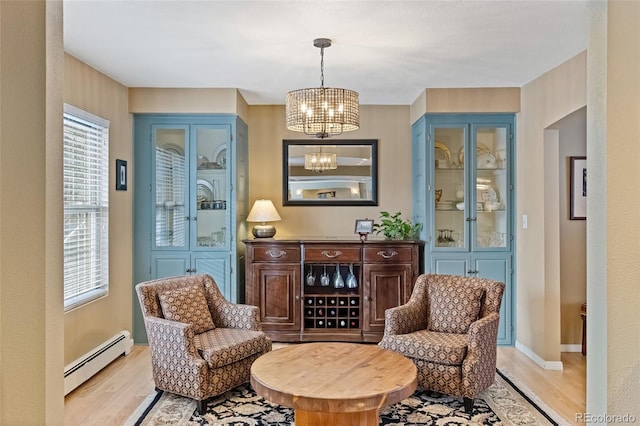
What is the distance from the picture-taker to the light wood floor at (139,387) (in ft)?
9.95

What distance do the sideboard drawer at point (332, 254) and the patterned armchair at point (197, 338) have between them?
1.16 m

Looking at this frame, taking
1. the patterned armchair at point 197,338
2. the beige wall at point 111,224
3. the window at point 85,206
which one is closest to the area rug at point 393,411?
the patterned armchair at point 197,338

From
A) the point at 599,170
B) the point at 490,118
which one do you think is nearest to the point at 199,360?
the point at 599,170

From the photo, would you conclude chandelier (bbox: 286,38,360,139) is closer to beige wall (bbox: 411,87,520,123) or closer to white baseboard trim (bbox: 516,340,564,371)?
beige wall (bbox: 411,87,520,123)

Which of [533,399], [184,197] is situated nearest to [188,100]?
[184,197]

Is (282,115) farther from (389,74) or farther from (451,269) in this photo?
(451,269)

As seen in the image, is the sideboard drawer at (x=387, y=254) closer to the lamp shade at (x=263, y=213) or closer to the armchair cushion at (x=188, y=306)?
the lamp shade at (x=263, y=213)

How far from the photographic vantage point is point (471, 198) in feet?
15.2

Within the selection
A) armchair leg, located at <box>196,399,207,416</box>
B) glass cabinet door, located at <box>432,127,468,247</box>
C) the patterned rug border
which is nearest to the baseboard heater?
armchair leg, located at <box>196,399,207,416</box>

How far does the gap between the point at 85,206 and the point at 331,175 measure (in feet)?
8.46

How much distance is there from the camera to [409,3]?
8.55 ft

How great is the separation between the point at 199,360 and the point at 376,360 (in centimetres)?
116

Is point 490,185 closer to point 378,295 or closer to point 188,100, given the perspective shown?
point 378,295

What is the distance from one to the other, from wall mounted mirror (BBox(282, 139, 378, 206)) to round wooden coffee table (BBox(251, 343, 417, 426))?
2.58 metres
